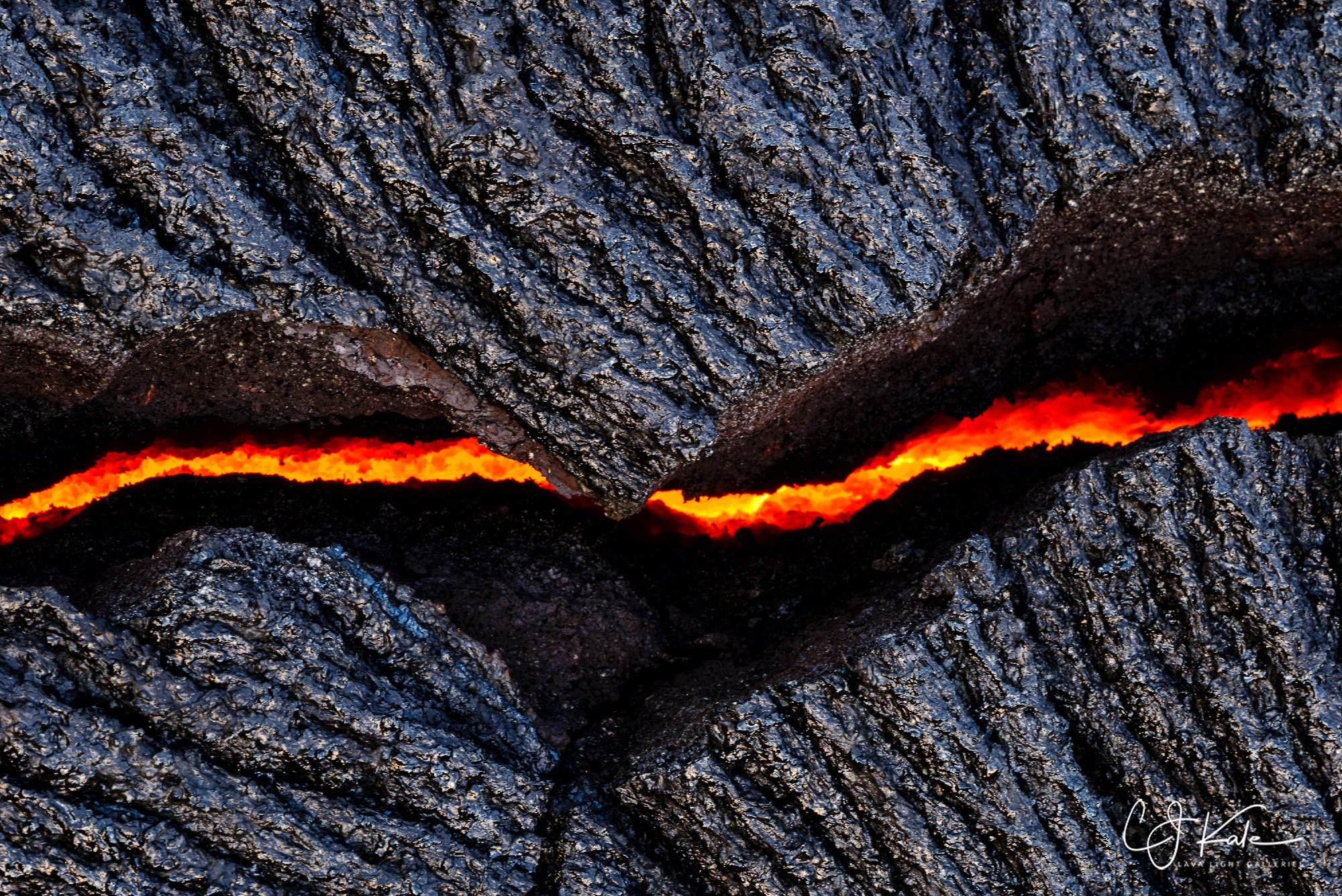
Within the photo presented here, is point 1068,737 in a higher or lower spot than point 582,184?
lower

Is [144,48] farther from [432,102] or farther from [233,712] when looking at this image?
[233,712]

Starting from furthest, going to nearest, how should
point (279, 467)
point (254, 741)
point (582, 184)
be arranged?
point (279, 467) → point (582, 184) → point (254, 741)

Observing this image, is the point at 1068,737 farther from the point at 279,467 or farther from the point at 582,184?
the point at 279,467

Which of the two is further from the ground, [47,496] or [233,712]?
[47,496]

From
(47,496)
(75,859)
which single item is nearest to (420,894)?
(75,859)
